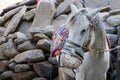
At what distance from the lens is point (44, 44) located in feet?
17.4

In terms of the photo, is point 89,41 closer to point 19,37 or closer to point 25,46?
point 25,46

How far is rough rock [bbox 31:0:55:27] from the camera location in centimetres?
580

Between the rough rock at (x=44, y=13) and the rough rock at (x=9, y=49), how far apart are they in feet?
1.72

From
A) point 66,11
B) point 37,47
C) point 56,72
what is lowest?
point 56,72

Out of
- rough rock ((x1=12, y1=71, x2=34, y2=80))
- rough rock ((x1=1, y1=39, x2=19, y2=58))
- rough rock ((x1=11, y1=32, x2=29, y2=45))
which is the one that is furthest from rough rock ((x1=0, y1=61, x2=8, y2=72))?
rough rock ((x1=11, y1=32, x2=29, y2=45))

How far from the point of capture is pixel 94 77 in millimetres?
3514

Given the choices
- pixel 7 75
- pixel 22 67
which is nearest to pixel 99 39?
pixel 22 67

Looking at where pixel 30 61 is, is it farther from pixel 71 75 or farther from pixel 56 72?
pixel 71 75

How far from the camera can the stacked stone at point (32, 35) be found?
5332mm

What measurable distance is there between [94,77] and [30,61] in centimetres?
214

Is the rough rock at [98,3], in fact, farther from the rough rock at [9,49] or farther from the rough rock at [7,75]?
the rough rock at [7,75]

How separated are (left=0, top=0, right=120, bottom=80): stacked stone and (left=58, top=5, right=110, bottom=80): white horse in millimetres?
1467

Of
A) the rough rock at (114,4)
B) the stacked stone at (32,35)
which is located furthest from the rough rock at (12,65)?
the rough rock at (114,4)

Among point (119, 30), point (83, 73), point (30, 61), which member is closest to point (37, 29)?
point (30, 61)
